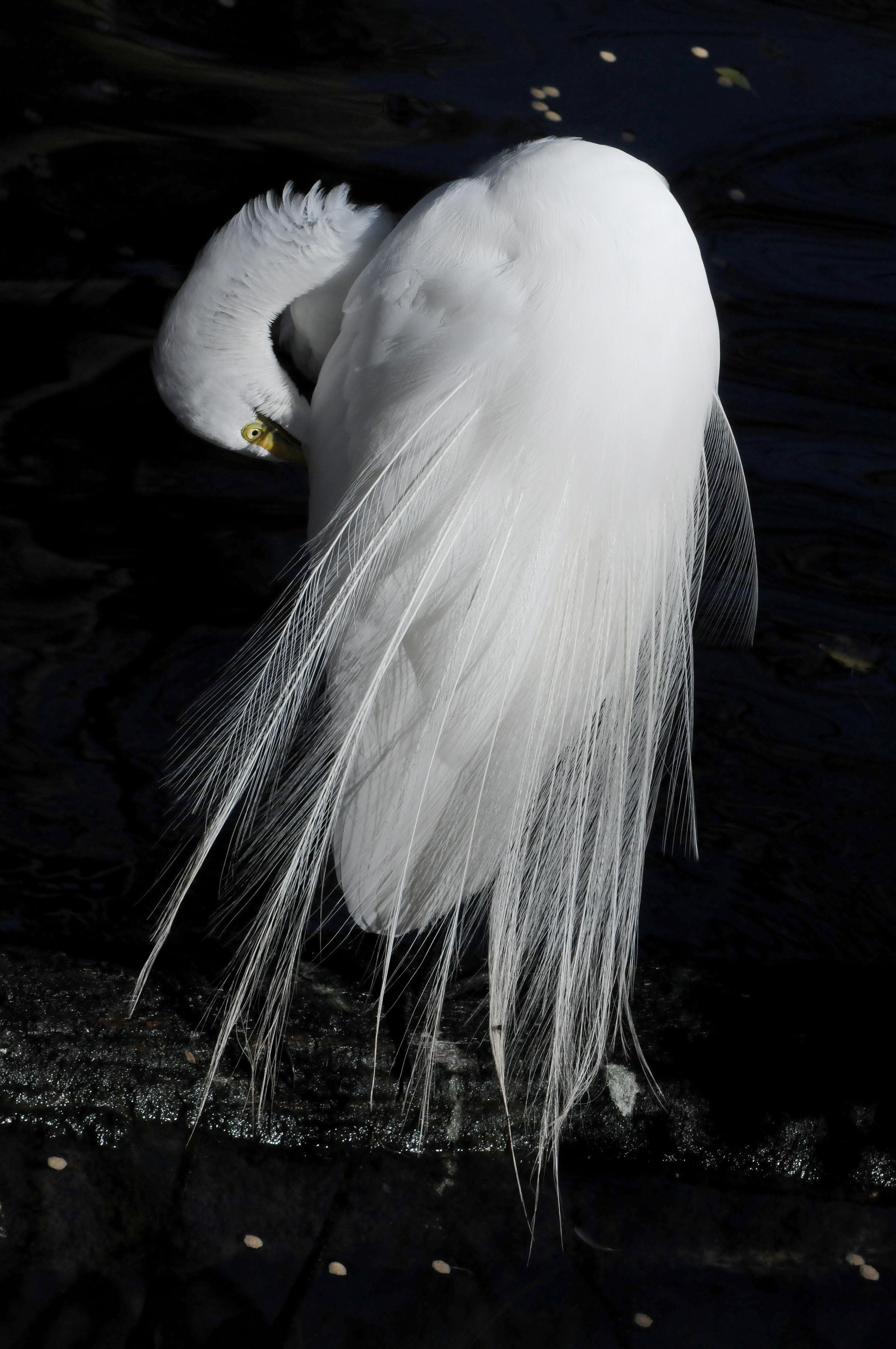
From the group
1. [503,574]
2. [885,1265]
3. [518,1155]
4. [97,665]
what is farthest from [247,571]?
[885,1265]

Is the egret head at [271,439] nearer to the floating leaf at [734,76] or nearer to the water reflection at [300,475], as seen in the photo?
the water reflection at [300,475]

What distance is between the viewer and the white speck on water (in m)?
1.10

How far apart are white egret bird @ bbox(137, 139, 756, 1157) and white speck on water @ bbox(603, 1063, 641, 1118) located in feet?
0.08

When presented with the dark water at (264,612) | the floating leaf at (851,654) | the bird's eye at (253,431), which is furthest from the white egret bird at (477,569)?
the floating leaf at (851,654)

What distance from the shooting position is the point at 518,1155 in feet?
3.61

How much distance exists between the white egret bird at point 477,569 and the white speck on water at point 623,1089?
24 millimetres

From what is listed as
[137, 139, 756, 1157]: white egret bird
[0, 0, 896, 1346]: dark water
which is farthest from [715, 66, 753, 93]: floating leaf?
[137, 139, 756, 1157]: white egret bird

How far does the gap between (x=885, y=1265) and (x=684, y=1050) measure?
28 cm

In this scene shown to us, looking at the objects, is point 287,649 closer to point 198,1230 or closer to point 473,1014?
point 473,1014

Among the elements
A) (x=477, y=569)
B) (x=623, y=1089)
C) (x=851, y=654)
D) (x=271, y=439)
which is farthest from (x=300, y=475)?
(x=623, y=1089)

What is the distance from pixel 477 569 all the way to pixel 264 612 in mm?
838

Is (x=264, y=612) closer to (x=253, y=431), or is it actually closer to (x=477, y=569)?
(x=253, y=431)

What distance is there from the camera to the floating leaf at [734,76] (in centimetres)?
154

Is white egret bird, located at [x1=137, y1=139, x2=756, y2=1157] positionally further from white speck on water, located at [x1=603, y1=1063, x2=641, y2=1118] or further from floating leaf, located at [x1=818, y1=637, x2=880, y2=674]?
floating leaf, located at [x1=818, y1=637, x2=880, y2=674]
